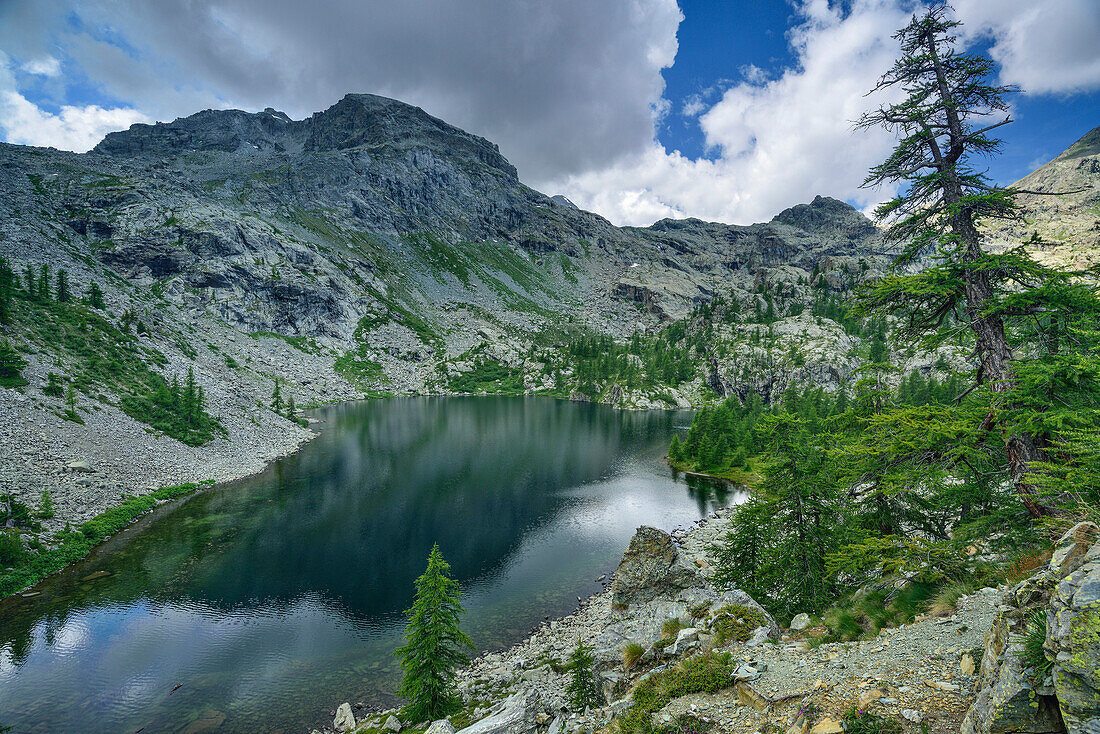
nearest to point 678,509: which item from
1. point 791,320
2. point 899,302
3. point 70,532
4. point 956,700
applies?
point 899,302

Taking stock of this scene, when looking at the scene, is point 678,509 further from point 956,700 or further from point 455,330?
point 455,330

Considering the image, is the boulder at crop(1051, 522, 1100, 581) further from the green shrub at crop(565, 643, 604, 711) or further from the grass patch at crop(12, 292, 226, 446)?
the grass patch at crop(12, 292, 226, 446)

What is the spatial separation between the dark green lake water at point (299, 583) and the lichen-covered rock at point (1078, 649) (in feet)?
83.7

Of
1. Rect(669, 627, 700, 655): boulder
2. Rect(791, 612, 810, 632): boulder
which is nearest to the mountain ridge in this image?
Rect(669, 627, 700, 655): boulder

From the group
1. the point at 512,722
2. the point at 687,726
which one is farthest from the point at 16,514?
the point at 687,726

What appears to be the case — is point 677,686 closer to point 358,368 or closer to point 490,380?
point 358,368

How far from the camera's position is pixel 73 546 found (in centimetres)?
3241

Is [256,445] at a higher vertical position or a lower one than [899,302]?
lower

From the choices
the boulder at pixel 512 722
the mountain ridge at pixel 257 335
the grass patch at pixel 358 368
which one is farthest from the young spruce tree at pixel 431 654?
the grass patch at pixel 358 368

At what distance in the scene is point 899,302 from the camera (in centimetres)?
1212

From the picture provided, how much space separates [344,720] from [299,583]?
16129mm

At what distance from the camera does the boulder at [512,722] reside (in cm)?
1301

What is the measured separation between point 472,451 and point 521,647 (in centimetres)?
5222

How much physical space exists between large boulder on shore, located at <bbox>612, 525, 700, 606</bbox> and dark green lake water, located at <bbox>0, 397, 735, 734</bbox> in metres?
11.0
